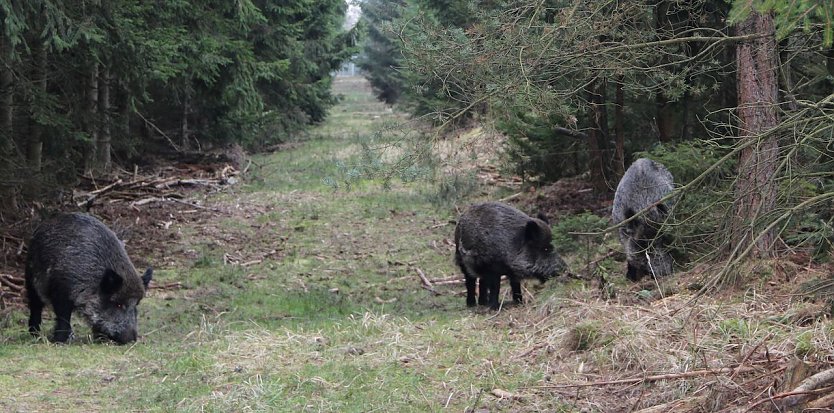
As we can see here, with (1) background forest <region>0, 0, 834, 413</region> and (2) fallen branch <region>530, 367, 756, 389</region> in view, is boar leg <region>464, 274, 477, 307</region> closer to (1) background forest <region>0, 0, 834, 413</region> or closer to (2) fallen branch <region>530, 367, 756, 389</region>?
(1) background forest <region>0, 0, 834, 413</region>

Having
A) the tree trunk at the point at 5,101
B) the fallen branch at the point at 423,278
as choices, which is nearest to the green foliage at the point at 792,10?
the fallen branch at the point at 423,278

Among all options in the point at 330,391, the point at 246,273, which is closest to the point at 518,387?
the point at 330,391

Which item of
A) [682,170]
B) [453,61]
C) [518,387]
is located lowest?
[518,387]

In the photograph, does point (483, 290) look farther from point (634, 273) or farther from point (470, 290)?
point (634, 273)

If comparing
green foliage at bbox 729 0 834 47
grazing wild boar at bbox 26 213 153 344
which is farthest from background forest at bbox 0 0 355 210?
green foliage at bbox 729 0 834 47

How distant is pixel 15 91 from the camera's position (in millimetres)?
13234

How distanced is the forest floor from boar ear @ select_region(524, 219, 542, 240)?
0.79 metres

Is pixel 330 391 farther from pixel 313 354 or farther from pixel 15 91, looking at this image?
pixel 15 91

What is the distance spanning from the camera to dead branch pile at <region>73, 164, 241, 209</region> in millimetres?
18609

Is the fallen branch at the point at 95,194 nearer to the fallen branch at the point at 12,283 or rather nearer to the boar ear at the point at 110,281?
the fallen branch at the point at 12,283

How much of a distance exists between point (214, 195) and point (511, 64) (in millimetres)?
15288

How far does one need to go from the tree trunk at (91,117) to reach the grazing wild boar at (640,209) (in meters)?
9.14

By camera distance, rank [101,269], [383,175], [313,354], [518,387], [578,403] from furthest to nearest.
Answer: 1. [101,269]
2. [383,175]
3. [313,354]
4. [518,387]
5. [578,403]

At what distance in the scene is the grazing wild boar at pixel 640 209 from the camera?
1090cm
